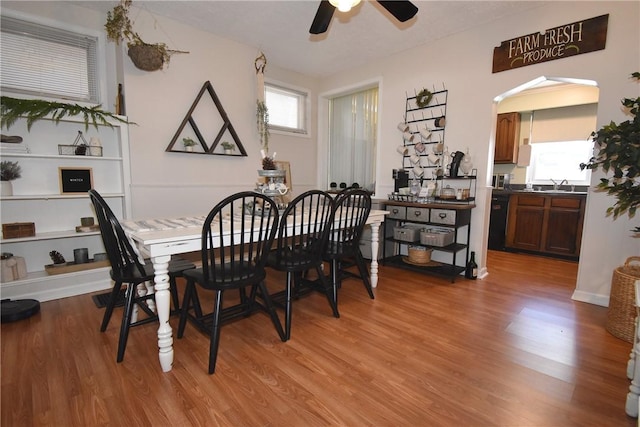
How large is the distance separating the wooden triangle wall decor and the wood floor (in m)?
1.84

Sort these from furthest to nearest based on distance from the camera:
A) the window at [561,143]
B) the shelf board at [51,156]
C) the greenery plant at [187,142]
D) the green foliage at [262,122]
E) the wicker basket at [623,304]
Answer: the window at [561,143], the green foliage at [262,122], the greenery plant at [187,142], the shelf board at [51,156], the wicker basket at [623,304]

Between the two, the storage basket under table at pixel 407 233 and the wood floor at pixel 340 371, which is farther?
the storage basket under table at pixel 407 233

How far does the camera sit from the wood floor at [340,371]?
1.41 m

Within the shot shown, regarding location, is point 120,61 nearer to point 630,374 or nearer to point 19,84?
point 19,84

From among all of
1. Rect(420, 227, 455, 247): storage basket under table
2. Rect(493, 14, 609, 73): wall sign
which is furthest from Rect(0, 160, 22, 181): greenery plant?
Rect(493, 14, 609, 73): wall sign

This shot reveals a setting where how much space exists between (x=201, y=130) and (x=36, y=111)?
1421mm

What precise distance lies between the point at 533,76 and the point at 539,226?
2351 mm

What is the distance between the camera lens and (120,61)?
2.92 m

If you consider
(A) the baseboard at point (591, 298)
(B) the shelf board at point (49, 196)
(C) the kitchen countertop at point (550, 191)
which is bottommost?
(A) the baseboard at point (591, 298)

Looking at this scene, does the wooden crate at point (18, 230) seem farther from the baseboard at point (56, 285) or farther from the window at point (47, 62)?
the window at point (47, 62)

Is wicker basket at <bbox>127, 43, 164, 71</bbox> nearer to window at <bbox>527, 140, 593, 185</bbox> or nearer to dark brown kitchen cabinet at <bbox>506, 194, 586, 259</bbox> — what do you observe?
dark brown kitchen cabinet at <bbox>506, 194, 586, 259</bbox>

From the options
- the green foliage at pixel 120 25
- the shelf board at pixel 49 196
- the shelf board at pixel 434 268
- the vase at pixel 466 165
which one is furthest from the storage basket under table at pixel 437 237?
the green foliage at pixel 120 25

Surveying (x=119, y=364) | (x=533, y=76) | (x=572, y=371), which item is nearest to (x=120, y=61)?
(x=119, y=364)

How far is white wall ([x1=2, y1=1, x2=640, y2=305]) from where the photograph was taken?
253cm
